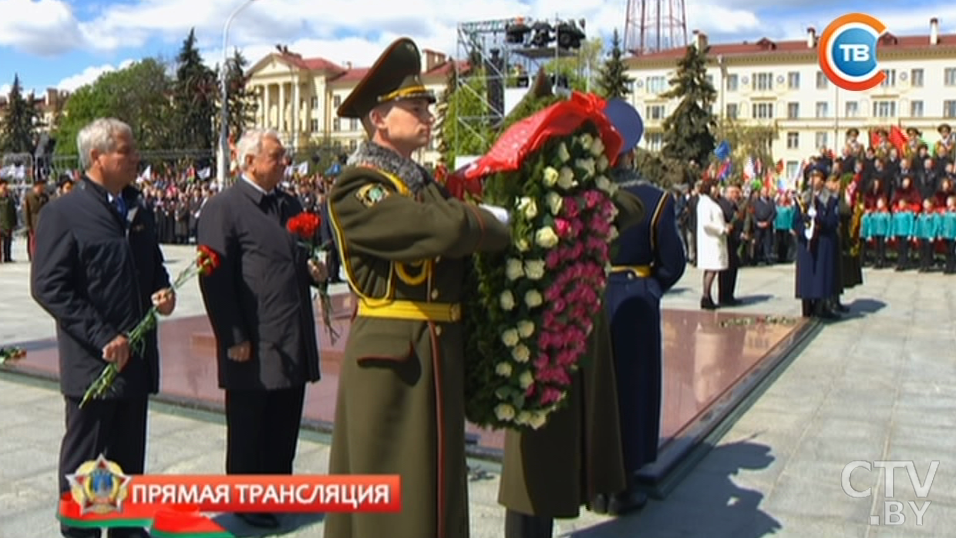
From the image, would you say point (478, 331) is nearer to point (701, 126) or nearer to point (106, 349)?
point (106, 349)

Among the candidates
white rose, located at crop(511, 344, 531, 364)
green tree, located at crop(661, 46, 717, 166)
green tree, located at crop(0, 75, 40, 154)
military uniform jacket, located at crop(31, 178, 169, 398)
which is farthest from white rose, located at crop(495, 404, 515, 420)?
green tree, located at crop(0, 75, 40, 154)

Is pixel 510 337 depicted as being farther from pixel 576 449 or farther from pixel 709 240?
pixel 709 240

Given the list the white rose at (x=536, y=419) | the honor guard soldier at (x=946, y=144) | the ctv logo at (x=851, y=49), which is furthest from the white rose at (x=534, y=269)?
the honor guard soldier at (x=946, y=144)

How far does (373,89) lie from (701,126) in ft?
182

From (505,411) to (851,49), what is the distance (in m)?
22.0

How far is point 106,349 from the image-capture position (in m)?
3.75

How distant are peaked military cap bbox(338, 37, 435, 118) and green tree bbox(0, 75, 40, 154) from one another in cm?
9808

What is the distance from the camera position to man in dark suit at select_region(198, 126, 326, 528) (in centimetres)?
432

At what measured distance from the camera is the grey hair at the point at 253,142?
14.5ft

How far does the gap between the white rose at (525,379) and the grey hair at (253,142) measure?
196 cm

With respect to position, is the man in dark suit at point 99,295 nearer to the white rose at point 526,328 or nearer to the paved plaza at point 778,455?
the paved plaza at point 778,455

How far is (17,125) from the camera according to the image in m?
93.0

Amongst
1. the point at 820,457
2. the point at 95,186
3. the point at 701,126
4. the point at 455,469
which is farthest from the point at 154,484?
the point at 701,126

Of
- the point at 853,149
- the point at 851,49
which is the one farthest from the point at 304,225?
the point at 853,149
